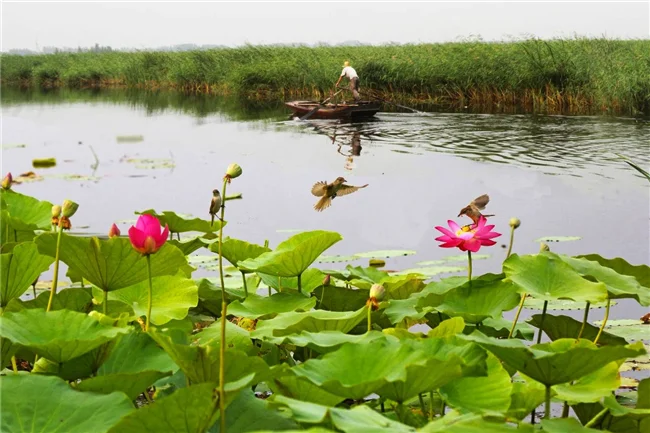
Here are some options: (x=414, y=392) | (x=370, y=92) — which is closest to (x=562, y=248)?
(x=414, y=392)

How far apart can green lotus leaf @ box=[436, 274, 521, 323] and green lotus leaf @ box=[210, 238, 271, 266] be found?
477mm

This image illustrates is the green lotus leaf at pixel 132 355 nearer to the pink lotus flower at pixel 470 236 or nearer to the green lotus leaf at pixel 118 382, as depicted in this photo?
the green lotus leaf at pixel 118 382

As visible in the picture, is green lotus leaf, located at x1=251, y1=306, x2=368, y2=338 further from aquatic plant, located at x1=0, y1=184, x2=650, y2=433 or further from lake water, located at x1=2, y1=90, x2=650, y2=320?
lake water, located at x1=2, y1=90, x2=650, y2=320

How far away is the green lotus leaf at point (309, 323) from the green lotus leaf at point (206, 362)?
299 millimetres

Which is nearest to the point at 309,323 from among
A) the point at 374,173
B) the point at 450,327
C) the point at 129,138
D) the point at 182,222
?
the point at 450,327

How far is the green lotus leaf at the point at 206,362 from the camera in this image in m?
1.00

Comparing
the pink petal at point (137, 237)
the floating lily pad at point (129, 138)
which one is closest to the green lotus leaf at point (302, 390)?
the pink petal at point (137, 237)

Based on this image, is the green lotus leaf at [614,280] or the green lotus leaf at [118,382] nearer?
the green lotus leaf at [118,382]

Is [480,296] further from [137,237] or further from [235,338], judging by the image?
[137,237]

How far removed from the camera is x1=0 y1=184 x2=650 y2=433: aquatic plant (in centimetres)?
98

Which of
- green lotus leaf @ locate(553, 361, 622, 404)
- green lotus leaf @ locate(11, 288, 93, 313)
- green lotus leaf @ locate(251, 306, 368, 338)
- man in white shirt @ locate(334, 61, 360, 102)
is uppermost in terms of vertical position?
man in white shirt @ locate(334, 61, 360, 102)

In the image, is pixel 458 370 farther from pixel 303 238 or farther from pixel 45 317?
pixel 303 238

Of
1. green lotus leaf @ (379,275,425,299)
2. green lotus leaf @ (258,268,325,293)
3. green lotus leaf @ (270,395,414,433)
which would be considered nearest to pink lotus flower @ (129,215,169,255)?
green lotus leaf @ (270,395,414,433)

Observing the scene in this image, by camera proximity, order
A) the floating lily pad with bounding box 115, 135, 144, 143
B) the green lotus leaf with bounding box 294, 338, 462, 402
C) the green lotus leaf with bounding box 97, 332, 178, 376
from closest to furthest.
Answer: the green lotus leaf with bounding box 294, 338, 462, 402 < the green lotus leaf with bounding box 97, 332, 178, 376 < the floating lily pad with bounding box 115, 135, 144, 143
